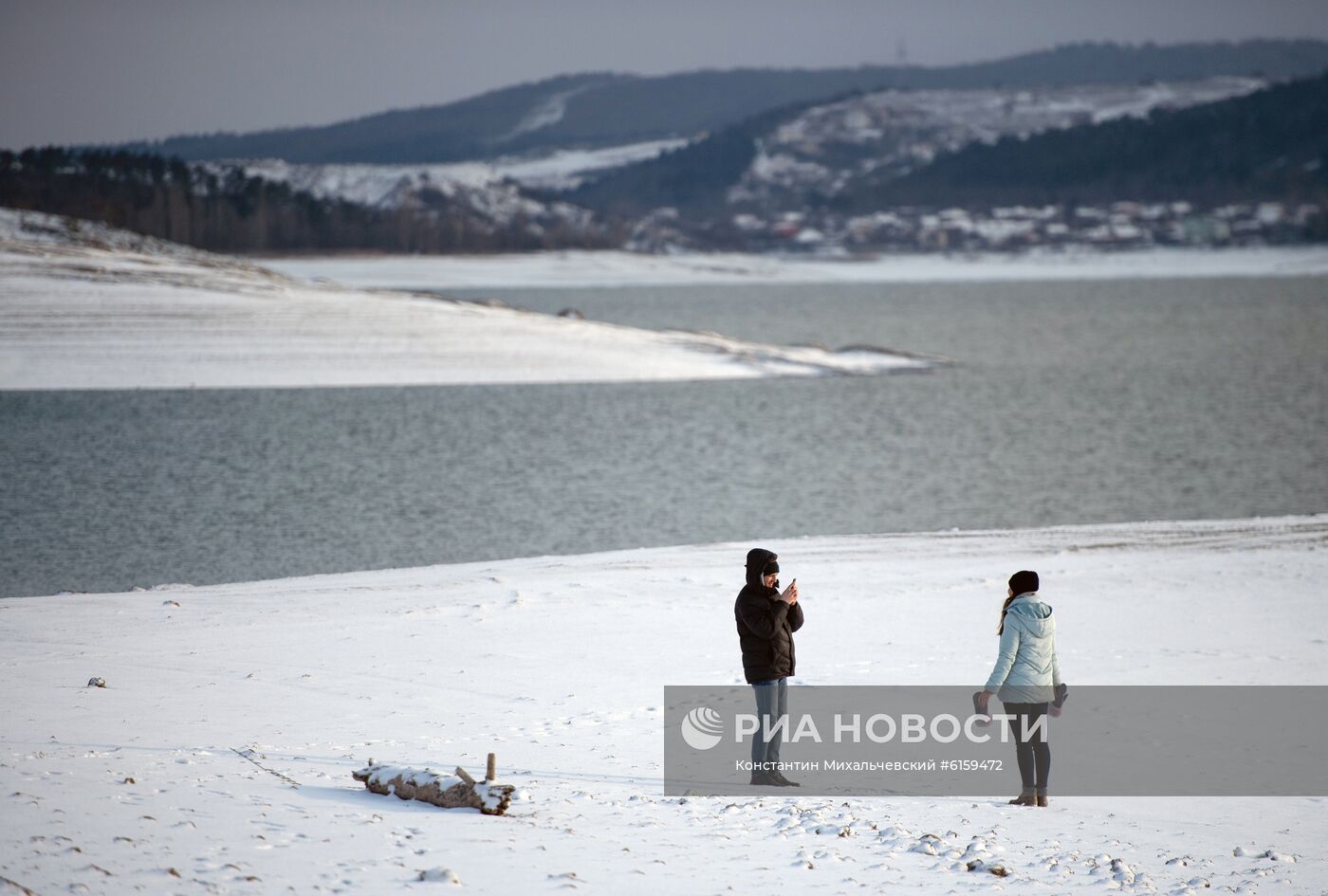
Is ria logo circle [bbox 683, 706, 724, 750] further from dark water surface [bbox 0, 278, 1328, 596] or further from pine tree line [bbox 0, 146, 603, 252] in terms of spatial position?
pine tree line [bbox 0, 146, 603, 252]

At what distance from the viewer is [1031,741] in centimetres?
856

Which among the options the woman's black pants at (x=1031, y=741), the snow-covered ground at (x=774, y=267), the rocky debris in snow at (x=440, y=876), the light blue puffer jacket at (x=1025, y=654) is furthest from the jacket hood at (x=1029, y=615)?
the snow-covered ground at (x=774, y=267)

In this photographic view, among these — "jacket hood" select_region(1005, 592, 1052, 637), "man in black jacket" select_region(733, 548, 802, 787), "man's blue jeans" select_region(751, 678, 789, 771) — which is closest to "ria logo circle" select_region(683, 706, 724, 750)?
"man's blue jeans" select_region(751, 678, 789, 771)

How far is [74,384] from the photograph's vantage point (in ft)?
124

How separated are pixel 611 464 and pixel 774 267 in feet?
370

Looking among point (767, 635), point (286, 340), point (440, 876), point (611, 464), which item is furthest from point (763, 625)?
point (286, 340)

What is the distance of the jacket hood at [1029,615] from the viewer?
26.9 feet

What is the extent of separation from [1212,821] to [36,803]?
21.7ft

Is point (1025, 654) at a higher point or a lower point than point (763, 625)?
lower

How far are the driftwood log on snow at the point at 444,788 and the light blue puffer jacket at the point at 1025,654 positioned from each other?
113 inches

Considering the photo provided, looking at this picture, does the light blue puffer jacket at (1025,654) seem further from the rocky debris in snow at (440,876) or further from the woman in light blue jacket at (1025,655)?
the rocky debris in snow at (440,876)

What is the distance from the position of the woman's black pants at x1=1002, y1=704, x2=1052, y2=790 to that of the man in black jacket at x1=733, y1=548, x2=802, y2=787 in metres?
1.35

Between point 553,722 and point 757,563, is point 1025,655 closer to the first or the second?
point 757,563
